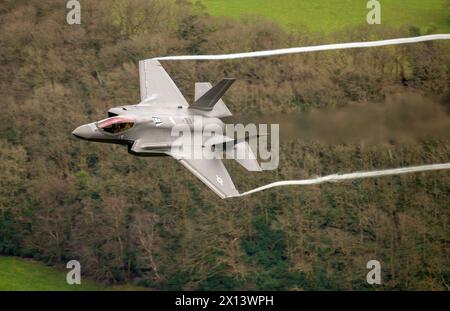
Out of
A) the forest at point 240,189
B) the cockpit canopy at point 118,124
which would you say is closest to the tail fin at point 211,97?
the cockpit canopy at point 118,124

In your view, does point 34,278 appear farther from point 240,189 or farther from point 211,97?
point 211,97

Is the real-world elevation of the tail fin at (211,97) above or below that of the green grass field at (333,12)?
below

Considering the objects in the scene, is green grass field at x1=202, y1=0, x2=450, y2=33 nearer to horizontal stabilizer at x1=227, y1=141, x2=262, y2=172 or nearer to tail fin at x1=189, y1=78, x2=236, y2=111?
tail fin at x1=189, y1=78, x2=236, y2=111

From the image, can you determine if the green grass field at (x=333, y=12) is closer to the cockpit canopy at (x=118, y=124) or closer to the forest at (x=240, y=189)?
the forest at (x=240, y=189)

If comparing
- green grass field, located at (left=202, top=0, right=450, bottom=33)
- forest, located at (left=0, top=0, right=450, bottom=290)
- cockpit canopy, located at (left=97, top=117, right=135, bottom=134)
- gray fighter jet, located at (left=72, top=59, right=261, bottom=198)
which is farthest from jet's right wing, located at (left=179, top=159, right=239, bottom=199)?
green grass field, located at (left=202, top=0, right=450, bottom=33)

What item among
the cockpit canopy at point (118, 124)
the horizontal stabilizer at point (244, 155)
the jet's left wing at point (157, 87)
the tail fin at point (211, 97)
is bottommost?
the horizontal stabilizer at point (244, 155)

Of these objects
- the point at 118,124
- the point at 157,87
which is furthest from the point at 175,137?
the point at 157,87

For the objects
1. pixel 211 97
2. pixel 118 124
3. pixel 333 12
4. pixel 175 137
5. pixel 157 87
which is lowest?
pixel 175 137
